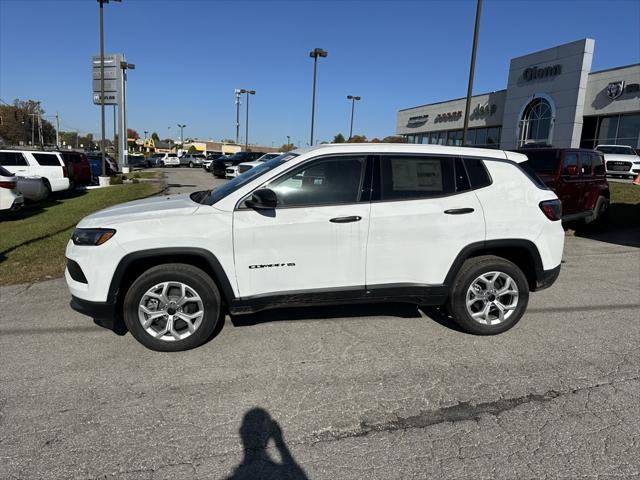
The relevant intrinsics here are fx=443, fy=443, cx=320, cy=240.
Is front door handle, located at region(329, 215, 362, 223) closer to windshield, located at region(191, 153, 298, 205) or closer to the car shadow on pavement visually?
windshield, located at region(191, 153, 298, 205)

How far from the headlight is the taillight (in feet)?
13.0

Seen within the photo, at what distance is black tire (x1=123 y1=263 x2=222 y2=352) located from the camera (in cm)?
375

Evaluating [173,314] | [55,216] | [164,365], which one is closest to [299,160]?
[173,314]

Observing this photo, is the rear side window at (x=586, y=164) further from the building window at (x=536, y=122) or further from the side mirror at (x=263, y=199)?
the building window at (x=536, y=122)

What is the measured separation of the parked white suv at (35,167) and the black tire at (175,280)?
1403 centimetres

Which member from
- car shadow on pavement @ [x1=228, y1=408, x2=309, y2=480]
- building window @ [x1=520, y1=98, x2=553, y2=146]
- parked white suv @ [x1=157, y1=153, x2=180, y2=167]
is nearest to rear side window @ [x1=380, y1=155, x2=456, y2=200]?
car shadow on pavement @ [x1=228, y1=408, x2=309, y2=480]

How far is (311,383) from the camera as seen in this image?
135 inches

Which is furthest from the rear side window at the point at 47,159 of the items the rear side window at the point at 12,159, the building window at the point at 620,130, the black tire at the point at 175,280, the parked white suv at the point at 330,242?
the building window at the point at 620,130

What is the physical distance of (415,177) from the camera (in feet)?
13.6

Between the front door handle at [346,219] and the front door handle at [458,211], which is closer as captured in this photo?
the front door handle at [346,219]

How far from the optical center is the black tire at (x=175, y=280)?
375 centimetres

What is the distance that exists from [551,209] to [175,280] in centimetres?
362

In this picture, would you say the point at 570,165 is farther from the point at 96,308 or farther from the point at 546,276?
the point at 96,308

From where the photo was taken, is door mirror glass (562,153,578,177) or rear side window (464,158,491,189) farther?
door mirror glass (562,153,578,177)
